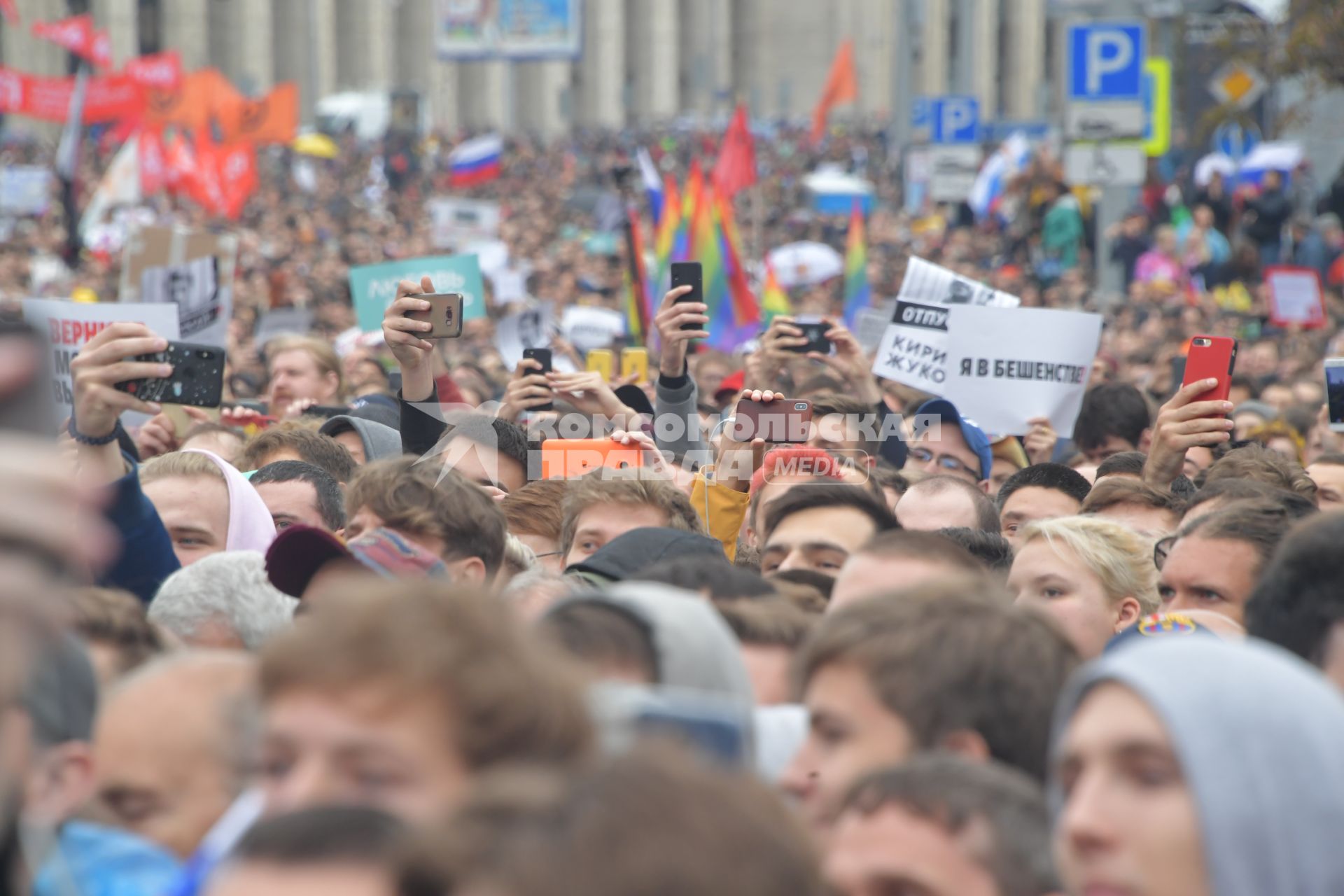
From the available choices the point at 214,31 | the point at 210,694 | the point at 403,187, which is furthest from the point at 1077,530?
the point at 214,31

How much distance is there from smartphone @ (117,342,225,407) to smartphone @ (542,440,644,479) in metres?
1.15

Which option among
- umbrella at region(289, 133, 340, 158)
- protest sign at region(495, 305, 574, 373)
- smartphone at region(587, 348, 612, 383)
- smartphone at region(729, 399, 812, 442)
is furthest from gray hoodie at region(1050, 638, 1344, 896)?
umbrella at region(289, 133, 340, 158)

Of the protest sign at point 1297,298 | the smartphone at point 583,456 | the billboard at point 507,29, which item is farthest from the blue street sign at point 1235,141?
the billboard at point 507,29

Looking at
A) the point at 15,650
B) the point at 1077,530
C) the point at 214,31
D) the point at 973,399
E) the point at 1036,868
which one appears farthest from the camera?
the point at 214,31

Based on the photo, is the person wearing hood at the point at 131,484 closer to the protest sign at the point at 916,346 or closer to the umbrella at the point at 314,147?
the protest sign at the point at 916,346

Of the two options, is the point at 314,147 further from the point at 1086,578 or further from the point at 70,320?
the point at 1086,578

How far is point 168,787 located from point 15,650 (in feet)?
3.69

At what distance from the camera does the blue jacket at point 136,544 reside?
479cm

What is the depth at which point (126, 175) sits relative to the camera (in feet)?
82.3

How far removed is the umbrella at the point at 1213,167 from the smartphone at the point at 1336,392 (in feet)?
59.1

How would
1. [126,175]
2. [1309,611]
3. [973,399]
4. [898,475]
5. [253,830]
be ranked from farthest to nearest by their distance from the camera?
[126,175] → [973,399] → [898,475] → [1309,611] → [253,830]

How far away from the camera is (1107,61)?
13.9 metres

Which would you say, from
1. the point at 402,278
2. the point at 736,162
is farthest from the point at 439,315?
the point at 736,162

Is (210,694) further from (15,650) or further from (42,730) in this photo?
(15,650)
